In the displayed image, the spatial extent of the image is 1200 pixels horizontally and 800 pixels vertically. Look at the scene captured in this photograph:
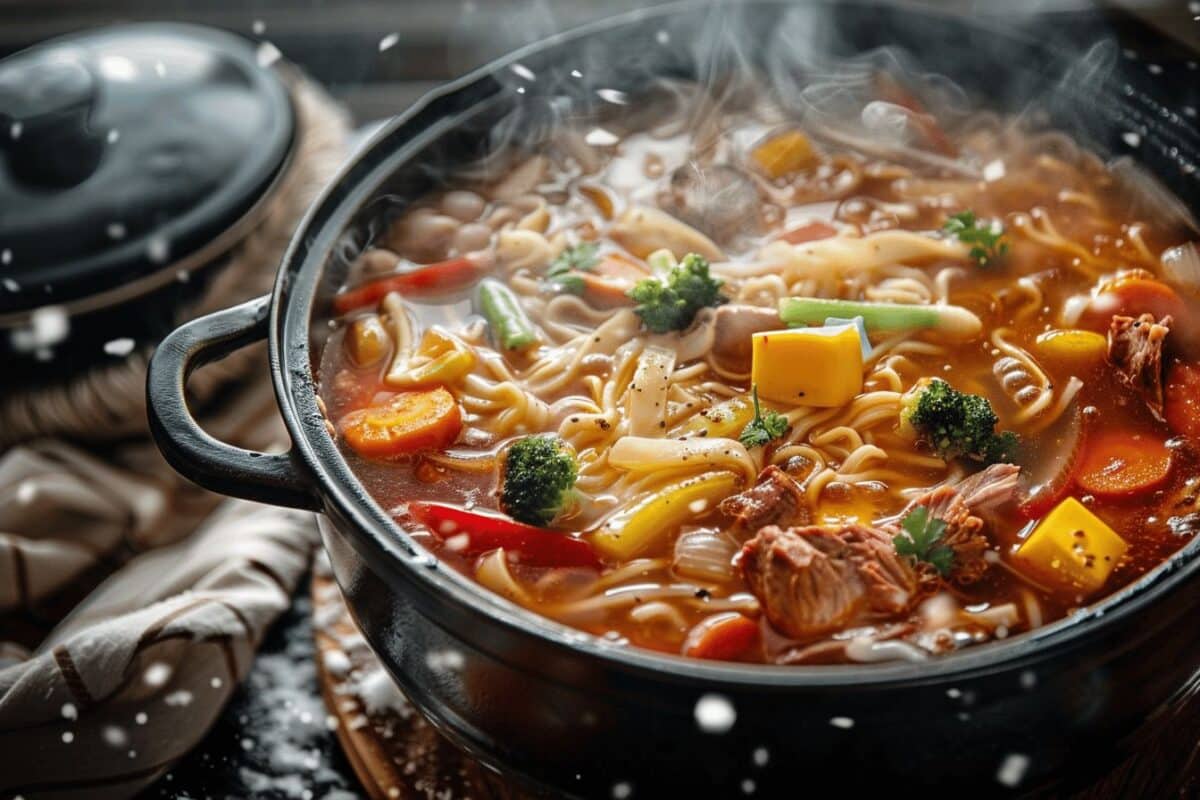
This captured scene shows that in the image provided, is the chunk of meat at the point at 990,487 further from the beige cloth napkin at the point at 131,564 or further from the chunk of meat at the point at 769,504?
the beige cloth napkin at the point at 131,564

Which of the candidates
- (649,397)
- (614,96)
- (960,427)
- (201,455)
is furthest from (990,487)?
(614,96)

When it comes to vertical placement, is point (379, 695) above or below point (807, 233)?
below

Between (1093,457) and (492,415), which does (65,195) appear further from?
(1093,457)

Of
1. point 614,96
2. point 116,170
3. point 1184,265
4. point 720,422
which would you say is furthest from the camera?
point 116,170

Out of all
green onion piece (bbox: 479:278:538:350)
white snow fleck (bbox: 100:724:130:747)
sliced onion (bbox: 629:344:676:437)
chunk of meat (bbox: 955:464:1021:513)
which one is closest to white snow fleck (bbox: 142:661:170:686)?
white snow fleck (bbox: 100:724:130:747)

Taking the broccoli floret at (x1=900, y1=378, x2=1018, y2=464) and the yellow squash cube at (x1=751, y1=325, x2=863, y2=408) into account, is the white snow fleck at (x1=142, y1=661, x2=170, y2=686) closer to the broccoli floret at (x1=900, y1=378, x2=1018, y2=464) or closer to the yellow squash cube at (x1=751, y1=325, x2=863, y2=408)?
the yellow squash cube at (x1=751, y1=325, x2=863, y2=408)

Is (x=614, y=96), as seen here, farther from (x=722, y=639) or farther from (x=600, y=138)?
(x=722, y=639)

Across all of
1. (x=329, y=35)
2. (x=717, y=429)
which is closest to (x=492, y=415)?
(x=717, y=429)
